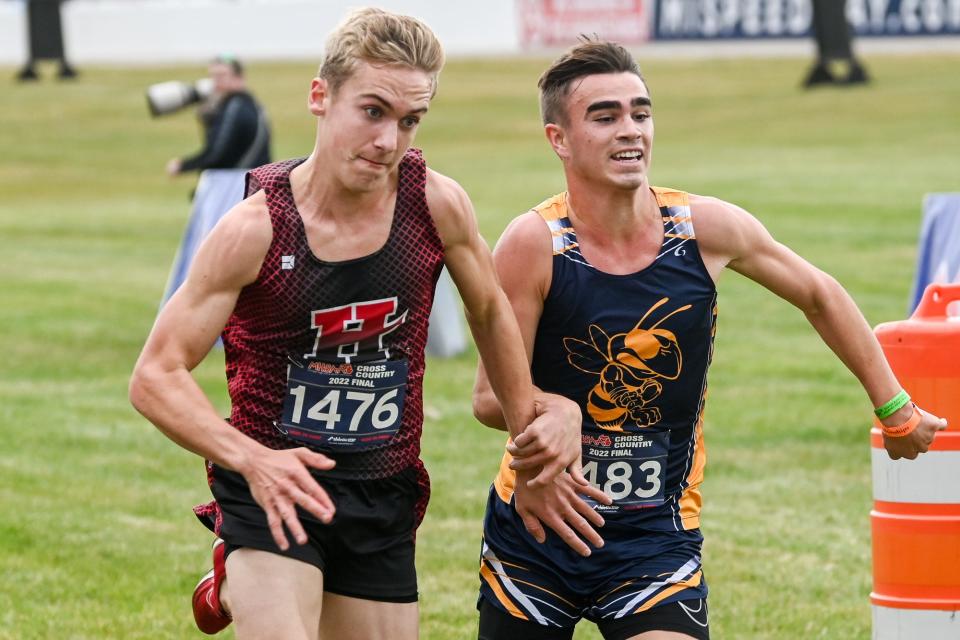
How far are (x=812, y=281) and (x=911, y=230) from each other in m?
16.1

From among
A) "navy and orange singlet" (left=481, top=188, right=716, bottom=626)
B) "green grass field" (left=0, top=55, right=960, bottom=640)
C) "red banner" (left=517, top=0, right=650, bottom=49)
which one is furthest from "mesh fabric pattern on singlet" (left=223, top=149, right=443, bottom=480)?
"red banner" (left=517, top=0, right=650, bottom=49)

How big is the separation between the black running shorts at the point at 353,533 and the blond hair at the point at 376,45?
3.53 feet

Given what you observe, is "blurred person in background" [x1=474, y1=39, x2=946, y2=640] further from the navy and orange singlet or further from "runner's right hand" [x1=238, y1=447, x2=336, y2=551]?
"runner's right hand" [x1=238, y1=447, x2=336, y2=551]

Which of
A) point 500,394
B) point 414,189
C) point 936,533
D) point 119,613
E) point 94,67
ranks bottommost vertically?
point 94,67

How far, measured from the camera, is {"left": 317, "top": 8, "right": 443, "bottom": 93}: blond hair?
4.40 meters

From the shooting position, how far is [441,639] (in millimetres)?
6750

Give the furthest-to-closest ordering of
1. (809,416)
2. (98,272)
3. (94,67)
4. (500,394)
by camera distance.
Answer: (94,67) < (98,272) < (809,416) < (500,394)

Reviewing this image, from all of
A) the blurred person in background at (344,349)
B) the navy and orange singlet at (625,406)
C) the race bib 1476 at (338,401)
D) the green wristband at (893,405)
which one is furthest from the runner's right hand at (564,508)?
the green wristband at (893,405)

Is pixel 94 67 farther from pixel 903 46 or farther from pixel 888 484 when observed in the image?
pixel 888 484

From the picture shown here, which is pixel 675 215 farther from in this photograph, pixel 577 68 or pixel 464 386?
pixel 464 386

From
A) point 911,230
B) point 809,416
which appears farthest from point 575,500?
point 911,230

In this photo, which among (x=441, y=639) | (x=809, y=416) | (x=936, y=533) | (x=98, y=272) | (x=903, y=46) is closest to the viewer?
(x=936, y=533)

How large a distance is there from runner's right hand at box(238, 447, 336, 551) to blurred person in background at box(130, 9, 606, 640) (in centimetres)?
5

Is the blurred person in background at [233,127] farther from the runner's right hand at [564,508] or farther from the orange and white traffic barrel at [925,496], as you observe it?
the runner's right hand at [564,508]
